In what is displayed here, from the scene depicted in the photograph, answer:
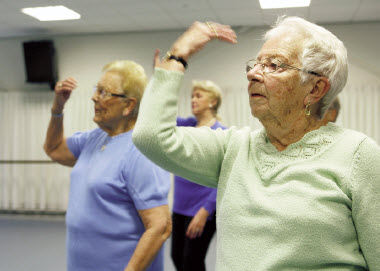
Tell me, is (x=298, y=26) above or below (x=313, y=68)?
above

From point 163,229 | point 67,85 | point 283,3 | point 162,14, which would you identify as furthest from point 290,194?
point 162,14

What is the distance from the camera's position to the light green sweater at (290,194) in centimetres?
87

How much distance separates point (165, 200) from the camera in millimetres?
1495

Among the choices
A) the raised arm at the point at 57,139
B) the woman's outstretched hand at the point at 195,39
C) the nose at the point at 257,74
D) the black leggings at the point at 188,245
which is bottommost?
the black leggings at the point at 188,245

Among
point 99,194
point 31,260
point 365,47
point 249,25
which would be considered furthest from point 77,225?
point 365,47

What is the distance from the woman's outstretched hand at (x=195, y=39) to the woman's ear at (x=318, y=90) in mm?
240

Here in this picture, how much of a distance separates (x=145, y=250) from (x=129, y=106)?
24.3 inches

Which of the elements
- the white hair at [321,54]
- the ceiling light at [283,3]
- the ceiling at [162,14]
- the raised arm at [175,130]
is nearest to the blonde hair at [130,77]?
the raised arm at [175,130]

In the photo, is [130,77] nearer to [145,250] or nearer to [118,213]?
[118,213]

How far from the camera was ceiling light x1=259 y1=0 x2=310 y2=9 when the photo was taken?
444cm

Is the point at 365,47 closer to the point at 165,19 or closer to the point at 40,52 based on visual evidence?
the point at 165,19

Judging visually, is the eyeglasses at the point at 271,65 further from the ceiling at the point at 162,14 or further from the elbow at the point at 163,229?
the ceiling at the point at 162,14

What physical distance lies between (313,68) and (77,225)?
3.37ft

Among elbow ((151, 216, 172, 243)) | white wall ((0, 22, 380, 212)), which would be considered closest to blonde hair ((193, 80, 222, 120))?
elbow ((151, 216, 172, 243))
